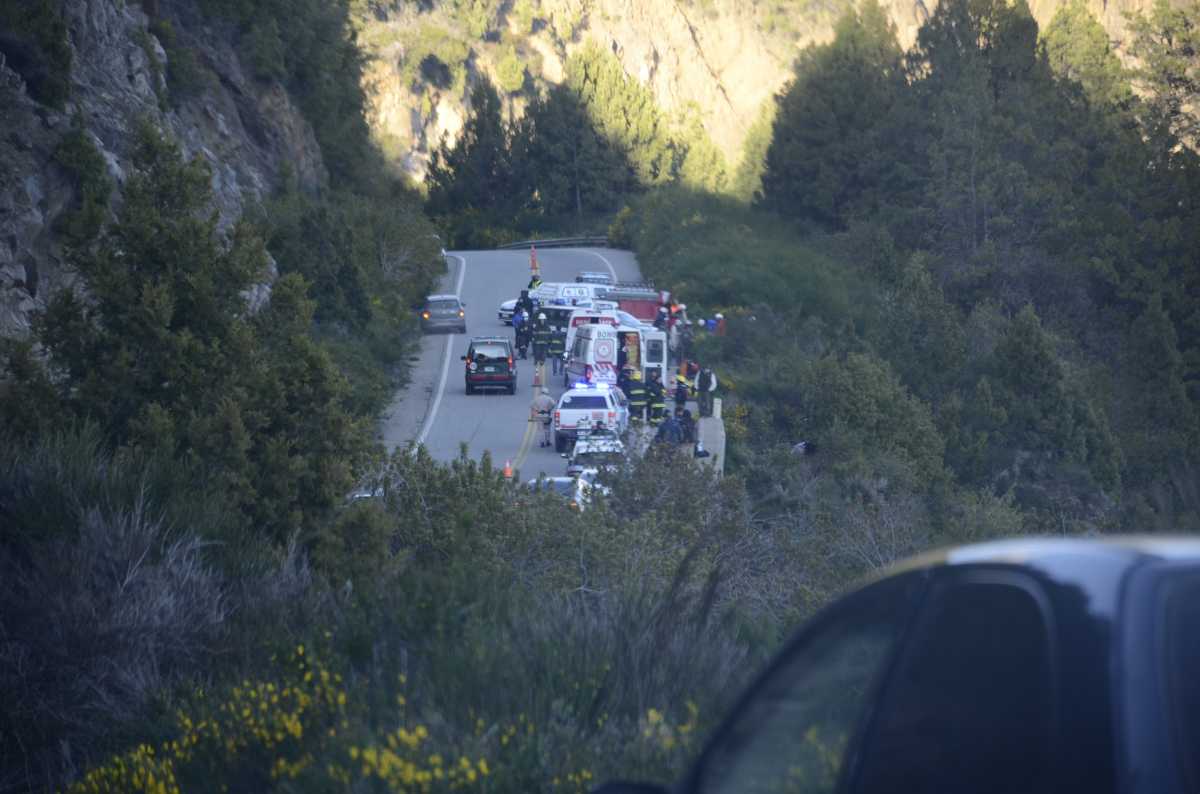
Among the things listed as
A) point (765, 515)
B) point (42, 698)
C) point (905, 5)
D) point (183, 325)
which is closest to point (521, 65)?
point (905, 5)

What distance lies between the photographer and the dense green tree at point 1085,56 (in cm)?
6450

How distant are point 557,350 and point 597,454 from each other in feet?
66.6

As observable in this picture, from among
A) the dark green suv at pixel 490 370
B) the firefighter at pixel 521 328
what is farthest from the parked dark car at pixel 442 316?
the dark green suv at pixel 490 370

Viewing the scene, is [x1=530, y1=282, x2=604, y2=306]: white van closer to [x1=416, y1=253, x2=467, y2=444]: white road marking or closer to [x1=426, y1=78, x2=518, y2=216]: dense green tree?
[x1=416, y1=253, x2=467, y2=444]: white road marking

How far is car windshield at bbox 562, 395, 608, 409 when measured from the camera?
102ft

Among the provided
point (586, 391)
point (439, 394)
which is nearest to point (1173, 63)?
point (439, 394)

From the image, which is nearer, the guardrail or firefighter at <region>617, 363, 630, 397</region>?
firefighter at <region>617, 363, 630, 397</region>

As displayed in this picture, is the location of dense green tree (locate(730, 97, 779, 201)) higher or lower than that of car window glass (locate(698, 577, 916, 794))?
higher

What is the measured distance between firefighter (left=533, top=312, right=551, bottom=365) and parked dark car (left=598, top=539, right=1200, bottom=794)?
40805 mm

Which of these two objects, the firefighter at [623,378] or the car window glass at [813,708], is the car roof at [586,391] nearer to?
the firefighter at [623,378]

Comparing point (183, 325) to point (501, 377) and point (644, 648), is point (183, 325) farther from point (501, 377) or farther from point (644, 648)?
point (501, 377)

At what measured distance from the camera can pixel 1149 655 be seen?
204cm

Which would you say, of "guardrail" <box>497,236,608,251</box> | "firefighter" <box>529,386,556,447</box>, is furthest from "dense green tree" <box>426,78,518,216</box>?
"firefighter" <box>529,386,556,447</box>

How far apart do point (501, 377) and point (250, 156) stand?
14.4 m
